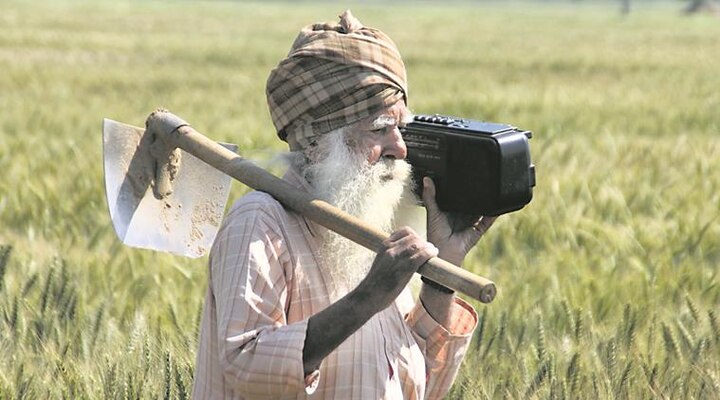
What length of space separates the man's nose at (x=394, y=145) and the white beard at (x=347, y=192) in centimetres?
2

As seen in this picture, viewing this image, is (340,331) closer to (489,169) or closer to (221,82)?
(489,169)

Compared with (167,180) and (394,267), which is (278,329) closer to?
(394,267)

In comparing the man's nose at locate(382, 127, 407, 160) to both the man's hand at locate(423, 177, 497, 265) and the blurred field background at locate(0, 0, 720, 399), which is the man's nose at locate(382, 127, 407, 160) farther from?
the blurred field background at locate(0, 0, 720, 399)

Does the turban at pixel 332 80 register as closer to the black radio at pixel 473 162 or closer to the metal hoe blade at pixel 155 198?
the black radio at pixel 473 162

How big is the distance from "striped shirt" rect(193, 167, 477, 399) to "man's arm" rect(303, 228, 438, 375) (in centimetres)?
7

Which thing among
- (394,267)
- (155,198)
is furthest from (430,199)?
(155,198)

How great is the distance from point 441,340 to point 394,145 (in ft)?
1.37

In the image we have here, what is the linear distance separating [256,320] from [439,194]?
47cm

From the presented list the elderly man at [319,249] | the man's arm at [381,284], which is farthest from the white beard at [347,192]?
the man's arm at [381,284]

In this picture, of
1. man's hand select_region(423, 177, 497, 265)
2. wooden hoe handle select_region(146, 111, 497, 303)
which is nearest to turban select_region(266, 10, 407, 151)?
wooden hoe handle select_region(146, 111, 497, 303)

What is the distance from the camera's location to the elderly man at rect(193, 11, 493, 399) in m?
2.26

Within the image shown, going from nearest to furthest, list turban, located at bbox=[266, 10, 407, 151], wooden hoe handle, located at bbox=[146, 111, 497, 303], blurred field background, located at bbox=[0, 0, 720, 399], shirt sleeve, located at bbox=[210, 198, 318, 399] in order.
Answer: wooden hoe handle, located at bbox=[146, 111, 497, 303]
shirt sleeve, located at bbox=[210, 198, 318, 399]
turban, located at bbox=[266, 10, 407, 151]
blurred field background, located at bbox=[0, 0, 720, 399]

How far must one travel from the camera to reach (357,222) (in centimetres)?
230

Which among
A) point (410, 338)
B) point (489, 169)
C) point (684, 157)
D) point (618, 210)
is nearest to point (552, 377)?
point (410, 338)
